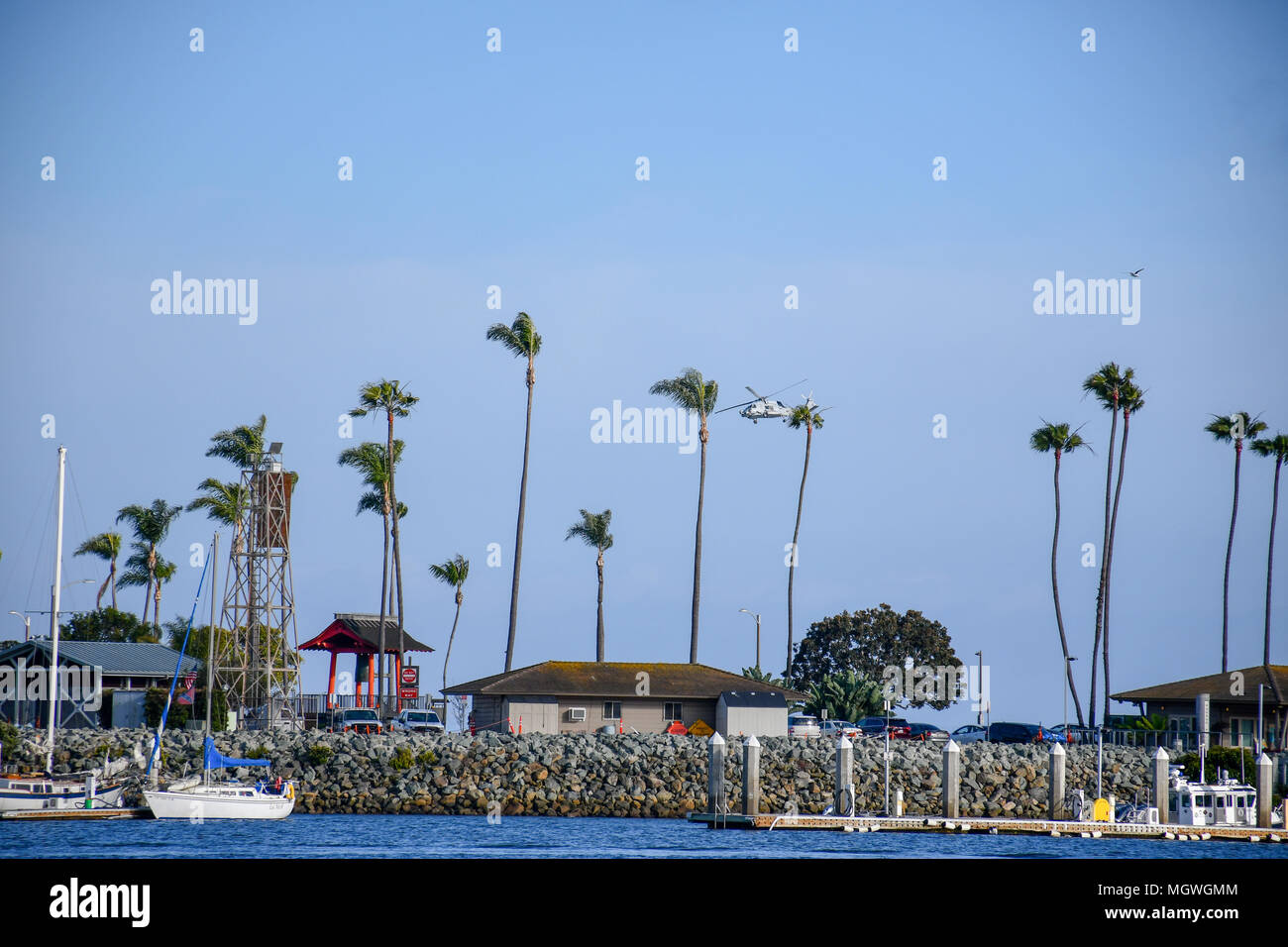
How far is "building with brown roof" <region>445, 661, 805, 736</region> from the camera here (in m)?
66.5

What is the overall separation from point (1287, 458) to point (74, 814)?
3047 inches

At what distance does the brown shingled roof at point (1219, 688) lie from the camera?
69.4 metres

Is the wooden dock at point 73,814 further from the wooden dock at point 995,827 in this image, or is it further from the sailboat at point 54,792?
the wooden dock at point 995,827

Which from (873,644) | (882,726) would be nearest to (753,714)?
(882,726)

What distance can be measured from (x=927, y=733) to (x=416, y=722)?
80.5ft

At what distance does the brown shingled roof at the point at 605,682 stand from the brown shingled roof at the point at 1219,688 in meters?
A: 17.8

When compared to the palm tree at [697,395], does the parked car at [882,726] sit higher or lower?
lower

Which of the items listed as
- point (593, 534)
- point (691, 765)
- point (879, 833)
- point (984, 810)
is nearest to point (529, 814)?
point (691, 765)

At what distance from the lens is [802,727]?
6944cm

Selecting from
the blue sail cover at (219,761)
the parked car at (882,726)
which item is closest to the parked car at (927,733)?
the parked car at (882,726)

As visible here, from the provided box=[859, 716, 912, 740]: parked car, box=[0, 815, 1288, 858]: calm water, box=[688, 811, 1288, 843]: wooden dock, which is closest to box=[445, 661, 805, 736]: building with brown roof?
box=[859, 716, 912, 740]: parked car

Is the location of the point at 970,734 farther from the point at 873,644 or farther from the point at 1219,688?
the point at 873,644
